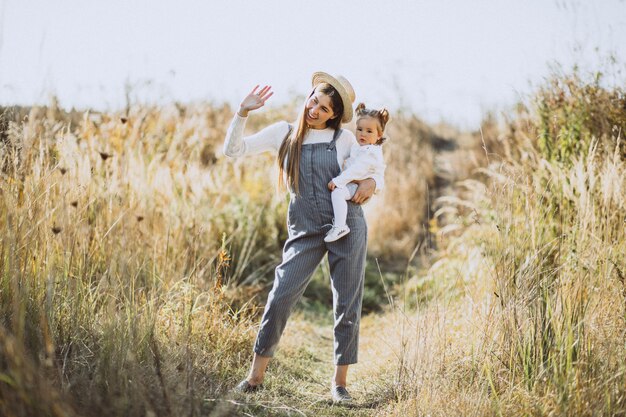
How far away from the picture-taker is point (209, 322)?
3301 millimetres

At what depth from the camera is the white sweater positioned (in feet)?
9.86

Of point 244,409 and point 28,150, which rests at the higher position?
point 28,150

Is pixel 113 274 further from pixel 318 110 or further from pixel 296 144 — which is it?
pixel 318 110

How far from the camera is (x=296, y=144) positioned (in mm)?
2984

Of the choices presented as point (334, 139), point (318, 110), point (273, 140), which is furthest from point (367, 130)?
point (273, 140)

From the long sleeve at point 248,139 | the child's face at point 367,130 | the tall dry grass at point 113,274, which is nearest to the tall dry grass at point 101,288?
the tall dry grass at point 113,274

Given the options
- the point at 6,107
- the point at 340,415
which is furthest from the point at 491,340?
the point at 6,107

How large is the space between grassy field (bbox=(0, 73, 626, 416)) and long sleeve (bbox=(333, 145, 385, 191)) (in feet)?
1.67

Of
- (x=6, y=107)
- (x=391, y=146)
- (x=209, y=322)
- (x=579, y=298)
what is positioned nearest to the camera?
(x=579, y=298)

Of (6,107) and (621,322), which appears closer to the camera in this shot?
(621,322)

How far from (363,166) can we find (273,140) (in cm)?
59

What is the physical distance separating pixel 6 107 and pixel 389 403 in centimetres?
273

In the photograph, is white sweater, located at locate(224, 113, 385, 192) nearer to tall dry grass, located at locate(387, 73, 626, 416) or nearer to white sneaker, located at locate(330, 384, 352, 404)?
tall dry grass, located at locate(387, 73, 626, 416)

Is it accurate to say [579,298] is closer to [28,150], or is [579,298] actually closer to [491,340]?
[491,340]
